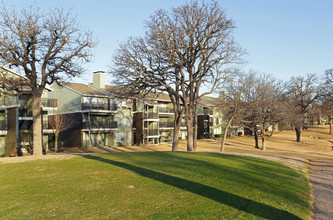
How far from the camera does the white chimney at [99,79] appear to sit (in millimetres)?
48578

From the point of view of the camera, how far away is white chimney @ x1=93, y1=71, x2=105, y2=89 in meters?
48.6

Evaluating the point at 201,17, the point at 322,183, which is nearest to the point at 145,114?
the point at 201,17

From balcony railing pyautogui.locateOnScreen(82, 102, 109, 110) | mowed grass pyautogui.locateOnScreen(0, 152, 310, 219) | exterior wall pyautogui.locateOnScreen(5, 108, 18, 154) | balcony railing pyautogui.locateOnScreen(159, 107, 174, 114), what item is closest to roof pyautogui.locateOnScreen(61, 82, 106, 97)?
balcony railing pyautogui.locateOnScreen(82, 102, 109, 110)

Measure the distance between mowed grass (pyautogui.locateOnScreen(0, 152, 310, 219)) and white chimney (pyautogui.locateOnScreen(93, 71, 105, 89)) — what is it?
113 feet

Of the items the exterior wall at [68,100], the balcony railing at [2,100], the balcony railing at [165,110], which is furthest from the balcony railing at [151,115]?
the balcony railing at [2,100]

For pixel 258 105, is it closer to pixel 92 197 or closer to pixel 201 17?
pixel 201 17

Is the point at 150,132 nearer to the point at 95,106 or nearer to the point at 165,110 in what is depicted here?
the point at 165,110

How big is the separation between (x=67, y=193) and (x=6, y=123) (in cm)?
2735

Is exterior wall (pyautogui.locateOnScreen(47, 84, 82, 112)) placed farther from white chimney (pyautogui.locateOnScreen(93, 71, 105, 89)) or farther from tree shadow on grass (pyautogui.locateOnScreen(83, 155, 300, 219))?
tree shadow on grass (pyautogui.locateOnScreen(83, 155, 300, 219))

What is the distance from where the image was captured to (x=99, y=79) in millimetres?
48500

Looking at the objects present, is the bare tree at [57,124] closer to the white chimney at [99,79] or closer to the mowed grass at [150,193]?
the white chimney at [99,79]

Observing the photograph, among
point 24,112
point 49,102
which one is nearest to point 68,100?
point 49,102

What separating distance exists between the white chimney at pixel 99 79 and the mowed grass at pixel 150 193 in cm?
3444

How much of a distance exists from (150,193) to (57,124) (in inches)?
1245
